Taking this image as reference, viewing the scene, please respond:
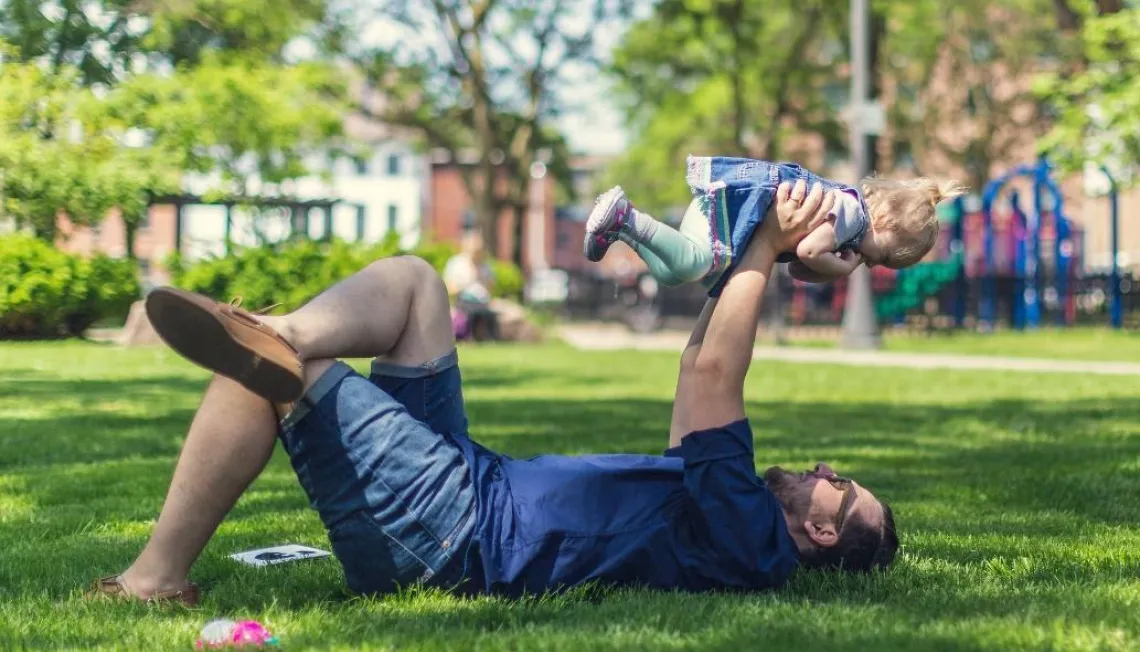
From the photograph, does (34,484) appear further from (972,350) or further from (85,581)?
(972,350)

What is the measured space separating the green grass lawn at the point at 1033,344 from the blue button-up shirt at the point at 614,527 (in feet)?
47.3

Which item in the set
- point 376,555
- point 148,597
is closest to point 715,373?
point 376,555

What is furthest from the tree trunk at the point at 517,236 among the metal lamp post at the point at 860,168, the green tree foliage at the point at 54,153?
the green tree foliage at the point at 54,153

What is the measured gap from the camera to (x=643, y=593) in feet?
12.2

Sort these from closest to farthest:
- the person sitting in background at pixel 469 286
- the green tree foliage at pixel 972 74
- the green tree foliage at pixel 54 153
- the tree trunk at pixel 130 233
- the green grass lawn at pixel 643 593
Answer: the green grass lawn at pixel 643 593, the green tree foliage at pixel 54 153, the tree trunk at pixel 130 233, the person sitting in background at pixel 469 286, the green tree foliage at pixel 972 74

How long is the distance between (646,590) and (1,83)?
924 centimetres

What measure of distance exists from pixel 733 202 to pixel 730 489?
2.53ft

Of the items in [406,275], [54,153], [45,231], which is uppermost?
[54,153]

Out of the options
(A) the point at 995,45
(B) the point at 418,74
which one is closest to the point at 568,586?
(B) the point at 418,74

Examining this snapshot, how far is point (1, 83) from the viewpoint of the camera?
11.2m

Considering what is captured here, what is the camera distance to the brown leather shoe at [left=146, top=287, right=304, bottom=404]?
3045 millimetres

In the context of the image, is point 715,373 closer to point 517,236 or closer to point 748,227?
Result: point 748,227

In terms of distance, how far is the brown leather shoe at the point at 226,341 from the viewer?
3045 millimetres

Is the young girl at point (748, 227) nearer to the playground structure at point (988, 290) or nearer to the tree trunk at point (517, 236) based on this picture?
the playground structure at point (988, 290)
